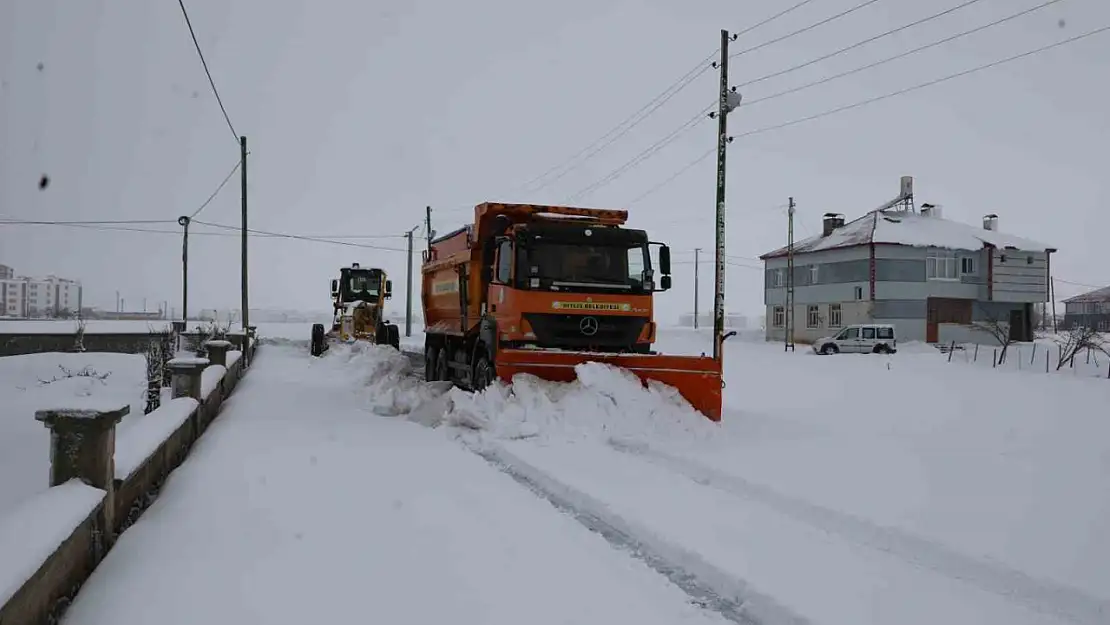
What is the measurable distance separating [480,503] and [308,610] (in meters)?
2.45

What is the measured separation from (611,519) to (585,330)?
6036mm

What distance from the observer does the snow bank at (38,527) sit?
137 inches

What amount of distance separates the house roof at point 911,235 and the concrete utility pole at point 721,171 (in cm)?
2781

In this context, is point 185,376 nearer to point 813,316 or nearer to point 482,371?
point 482,371

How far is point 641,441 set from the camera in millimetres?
9547

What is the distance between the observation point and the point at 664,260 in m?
12.6

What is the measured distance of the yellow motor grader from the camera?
29.1 m

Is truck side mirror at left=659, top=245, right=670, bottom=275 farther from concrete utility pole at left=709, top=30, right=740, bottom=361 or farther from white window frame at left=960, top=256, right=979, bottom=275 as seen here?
white window frame at left=960, top=256, right=979, bottom=275

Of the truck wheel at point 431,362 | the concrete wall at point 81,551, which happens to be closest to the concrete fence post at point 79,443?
the concrete wall at point 81,551

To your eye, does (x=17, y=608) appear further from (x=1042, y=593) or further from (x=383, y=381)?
(x=383, y=381)

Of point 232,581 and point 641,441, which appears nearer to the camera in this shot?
point 232,581

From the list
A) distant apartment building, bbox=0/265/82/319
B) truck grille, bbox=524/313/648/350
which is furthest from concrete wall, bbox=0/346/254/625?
distant apartment building, bbox=0/265/82/319

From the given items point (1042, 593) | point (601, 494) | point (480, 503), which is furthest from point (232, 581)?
point (1042, 593)

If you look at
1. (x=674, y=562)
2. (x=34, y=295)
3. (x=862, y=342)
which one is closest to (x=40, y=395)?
(x=674, y=562)
